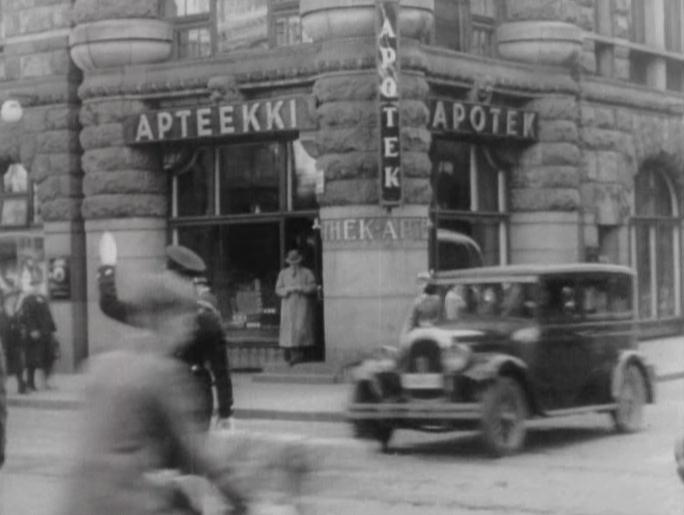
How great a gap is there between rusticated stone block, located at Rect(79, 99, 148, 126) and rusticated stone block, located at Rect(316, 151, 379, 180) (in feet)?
14.1

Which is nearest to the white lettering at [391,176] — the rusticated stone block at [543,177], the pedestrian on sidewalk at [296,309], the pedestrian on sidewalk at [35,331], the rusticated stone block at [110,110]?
the pedestrian on sidewalk at [296,309]

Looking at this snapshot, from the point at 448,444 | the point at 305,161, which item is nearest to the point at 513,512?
the point at 448,444

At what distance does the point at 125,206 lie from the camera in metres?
27.0

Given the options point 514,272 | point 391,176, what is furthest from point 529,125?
point 514,272

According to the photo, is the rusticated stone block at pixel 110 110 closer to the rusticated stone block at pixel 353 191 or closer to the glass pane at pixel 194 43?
the glass pane at pixel 194 43

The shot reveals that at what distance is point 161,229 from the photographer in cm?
2738

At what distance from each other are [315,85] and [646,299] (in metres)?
10.8

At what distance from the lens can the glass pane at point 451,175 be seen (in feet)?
87.7

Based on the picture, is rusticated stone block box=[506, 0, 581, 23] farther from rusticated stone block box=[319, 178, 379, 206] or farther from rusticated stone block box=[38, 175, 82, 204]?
rusticated stone block box=[38, 175, 82, 204]

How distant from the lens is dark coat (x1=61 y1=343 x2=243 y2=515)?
4.98m

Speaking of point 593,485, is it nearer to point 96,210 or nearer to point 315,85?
point 315,85

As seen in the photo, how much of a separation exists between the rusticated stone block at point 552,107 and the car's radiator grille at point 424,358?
1321cm

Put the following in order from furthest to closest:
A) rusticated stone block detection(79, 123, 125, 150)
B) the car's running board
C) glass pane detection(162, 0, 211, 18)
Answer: glass pane detection(162, 0, 211, 18)
rusticated stone block detection(79, 123, 125, 150)
the car's running board

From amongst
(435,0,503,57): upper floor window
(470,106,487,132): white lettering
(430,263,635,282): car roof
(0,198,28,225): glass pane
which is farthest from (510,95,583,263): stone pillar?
(430,263,635,282): car roof
